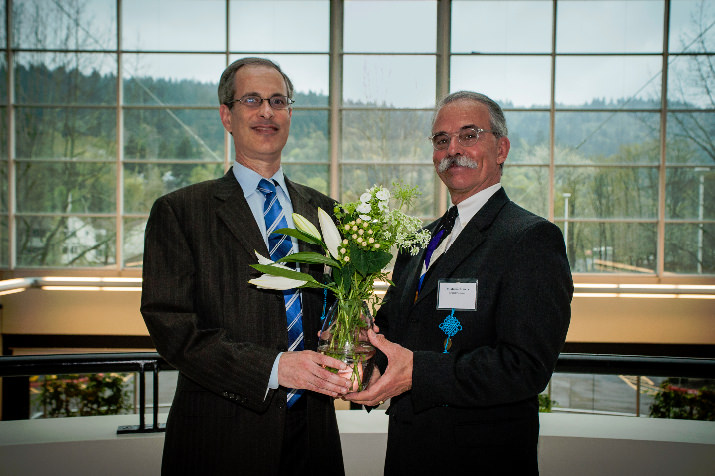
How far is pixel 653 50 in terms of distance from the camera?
10570mm

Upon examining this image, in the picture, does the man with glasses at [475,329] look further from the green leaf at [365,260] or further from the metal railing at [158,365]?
the metal railing at [158,365]

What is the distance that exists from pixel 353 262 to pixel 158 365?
1.18m

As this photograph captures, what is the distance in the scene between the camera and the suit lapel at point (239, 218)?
1.80m

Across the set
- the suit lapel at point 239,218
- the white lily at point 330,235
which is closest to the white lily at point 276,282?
the white lily at point 330,235

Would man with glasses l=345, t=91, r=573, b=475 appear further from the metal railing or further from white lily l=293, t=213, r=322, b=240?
the metal railing

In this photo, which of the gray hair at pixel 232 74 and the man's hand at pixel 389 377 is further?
the gray hair at pixel 232 74

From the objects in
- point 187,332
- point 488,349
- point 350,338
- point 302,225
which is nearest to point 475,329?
point 488,349

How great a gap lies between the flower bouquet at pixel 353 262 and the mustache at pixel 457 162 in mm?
330

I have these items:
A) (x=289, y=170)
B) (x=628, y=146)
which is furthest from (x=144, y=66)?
(x=628, y=146)

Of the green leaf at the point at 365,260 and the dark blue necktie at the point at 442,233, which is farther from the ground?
the dark blue necktie at the point at 442,233

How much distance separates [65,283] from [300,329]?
1054cm

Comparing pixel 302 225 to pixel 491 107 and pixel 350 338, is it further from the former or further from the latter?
pixel 491 107

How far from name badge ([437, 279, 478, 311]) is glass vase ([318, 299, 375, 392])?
0.26 m

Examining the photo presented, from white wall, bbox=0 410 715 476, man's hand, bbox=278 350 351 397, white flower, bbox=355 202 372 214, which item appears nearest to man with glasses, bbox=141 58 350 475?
man's hand, bbox=278 350 351 397
